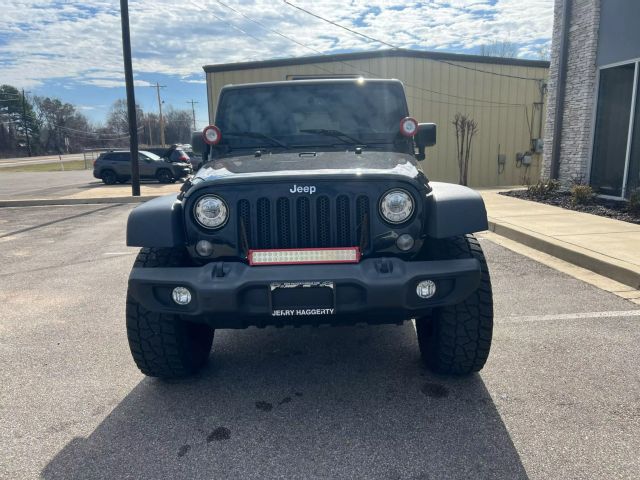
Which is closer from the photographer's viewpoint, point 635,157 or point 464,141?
point 635,157

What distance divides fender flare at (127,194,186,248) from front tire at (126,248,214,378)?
0.50 feet

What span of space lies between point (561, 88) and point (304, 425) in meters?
11.1

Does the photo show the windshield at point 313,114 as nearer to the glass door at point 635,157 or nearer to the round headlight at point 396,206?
the round headlight at point 396,206

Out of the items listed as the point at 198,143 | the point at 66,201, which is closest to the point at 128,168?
the point at 66,201

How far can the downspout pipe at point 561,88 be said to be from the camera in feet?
35.7

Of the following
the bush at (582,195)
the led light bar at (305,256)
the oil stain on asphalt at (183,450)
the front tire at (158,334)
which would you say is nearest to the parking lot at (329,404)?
the oil stain on asphalt at (183,450)

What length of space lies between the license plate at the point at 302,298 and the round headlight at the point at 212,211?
0.51m

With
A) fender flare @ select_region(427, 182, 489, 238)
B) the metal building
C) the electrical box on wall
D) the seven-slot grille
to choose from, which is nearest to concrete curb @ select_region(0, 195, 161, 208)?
the metal building

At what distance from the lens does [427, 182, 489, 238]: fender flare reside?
103 inches

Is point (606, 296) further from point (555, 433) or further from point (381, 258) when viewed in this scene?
point (381, 258)

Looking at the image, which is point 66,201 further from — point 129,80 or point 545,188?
point 545,188

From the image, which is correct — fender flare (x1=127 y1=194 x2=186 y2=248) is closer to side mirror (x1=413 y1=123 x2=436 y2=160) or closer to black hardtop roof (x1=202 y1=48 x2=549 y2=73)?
side mirror (x1=413 y1=123 x2=436 y2=160)

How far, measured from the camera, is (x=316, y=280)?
7.99ft

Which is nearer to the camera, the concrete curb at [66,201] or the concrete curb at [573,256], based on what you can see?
the concrete curb at [573,256]
